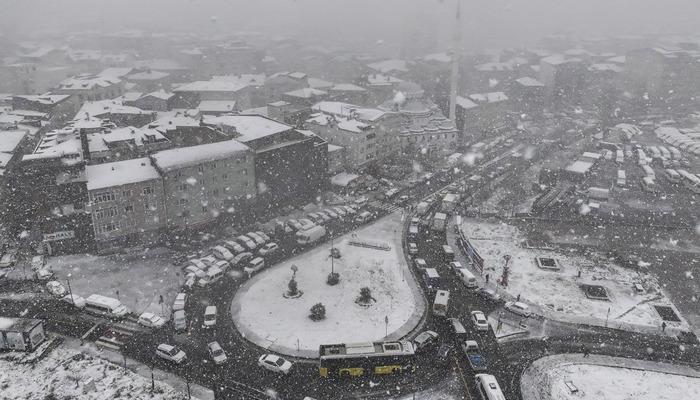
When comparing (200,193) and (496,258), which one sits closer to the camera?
(496,258)

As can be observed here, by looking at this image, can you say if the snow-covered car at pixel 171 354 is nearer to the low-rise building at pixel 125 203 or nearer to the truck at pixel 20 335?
the truck at pixel 20 335

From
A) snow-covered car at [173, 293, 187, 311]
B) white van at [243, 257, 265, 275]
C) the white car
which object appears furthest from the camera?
white van at [243, 257, 265, 275]

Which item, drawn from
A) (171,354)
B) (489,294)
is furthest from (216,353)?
(489,294)

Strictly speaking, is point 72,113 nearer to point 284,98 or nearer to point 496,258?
point 284,98

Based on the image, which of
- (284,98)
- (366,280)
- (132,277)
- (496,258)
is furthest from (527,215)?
(284,98)

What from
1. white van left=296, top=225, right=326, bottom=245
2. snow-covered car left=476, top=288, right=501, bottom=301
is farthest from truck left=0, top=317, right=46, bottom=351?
snow-covered car left=476, top=288, right=501, bottom=301

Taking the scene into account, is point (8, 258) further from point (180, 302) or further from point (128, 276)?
point (180, 302)

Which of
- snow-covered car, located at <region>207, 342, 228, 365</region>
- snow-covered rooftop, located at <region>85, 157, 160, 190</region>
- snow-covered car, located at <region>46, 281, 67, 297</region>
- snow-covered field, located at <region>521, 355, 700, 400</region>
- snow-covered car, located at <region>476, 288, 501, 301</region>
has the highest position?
snow-covered rooftop, located at <region>85, 157, 160, 190</region>

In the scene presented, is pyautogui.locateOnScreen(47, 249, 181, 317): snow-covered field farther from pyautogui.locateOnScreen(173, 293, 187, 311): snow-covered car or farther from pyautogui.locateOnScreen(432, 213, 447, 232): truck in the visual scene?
pyautogui.locateOnScreen(432, 213, 447, 232): truck
